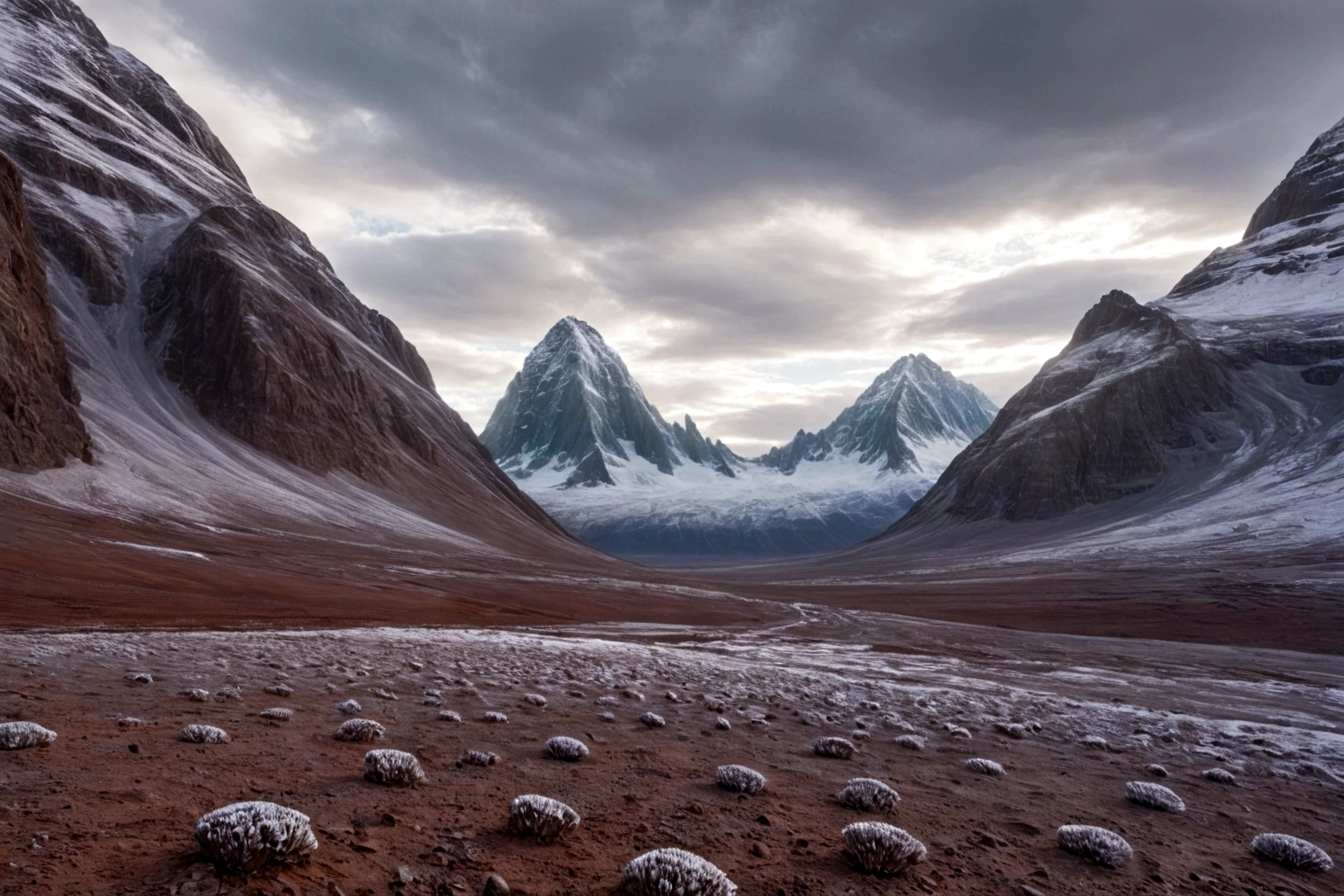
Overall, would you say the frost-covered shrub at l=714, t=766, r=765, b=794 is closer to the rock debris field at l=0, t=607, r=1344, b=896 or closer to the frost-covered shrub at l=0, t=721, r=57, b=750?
the rock debris field at l=0, t=607, r=1344, b=896

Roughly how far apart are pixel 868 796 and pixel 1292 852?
510 cm

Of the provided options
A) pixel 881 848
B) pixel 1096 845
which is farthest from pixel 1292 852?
pixel 881 848

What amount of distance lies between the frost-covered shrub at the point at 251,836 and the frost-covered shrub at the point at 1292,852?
1120cm

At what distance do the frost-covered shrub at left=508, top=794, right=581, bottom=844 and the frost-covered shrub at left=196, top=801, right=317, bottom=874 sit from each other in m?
2.17

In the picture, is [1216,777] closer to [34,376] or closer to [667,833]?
[667,833]

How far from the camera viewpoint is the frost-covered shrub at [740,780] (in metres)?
10.5

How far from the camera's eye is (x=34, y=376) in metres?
66.6

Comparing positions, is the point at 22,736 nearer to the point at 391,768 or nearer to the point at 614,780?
the point at 391,768

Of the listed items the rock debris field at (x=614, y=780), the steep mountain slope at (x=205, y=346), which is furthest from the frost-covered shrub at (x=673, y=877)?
the steep mountain slope at (x=205, y=346)

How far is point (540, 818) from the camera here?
7.73m

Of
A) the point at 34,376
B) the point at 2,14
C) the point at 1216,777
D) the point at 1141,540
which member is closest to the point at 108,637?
the point at 1216,777

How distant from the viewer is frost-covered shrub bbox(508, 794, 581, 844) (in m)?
7.73

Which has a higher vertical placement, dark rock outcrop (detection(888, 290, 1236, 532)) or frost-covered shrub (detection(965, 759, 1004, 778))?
dark rock outcrop (detection(888, 290, 1236, 532))

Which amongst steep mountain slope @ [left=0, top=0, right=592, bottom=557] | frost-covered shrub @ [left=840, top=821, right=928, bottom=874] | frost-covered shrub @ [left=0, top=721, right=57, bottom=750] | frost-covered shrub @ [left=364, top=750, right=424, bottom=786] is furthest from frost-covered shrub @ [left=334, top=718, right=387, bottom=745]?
steep mountain slope @ [left=0, top=0, right=592, bottom=557]
